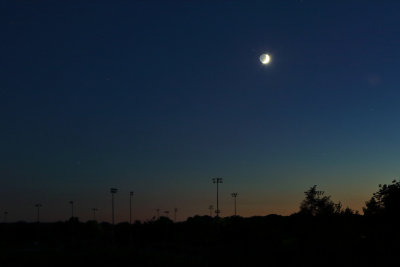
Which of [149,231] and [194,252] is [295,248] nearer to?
[194,252]

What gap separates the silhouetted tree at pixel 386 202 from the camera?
170ft

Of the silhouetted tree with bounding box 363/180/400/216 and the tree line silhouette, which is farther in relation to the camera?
the silhouetted tree with bounding box 363/180/400/216

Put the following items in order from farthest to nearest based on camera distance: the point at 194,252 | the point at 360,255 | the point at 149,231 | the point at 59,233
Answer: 1. the point at 59,233
2. the point at 149,231
3. the point at 194,252
4. the point at 360,255

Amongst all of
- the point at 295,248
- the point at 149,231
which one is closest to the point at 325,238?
the point at 295,248

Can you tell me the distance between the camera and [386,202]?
54.1m

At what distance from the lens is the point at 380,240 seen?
3198cm

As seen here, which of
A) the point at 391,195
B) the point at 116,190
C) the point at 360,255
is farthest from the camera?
the point at 116,190

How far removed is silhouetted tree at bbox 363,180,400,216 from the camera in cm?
5197

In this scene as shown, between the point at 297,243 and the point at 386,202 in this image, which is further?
the point at 386,202

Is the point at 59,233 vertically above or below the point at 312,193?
below

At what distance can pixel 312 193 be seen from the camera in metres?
67.3

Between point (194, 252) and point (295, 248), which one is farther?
point (194, 252)

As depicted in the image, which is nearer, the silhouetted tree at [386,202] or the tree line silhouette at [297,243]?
the tree line silhouette at [297,243]

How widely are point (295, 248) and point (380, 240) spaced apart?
204 inches
